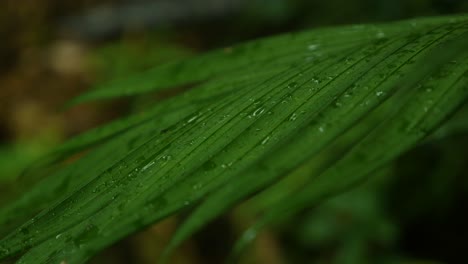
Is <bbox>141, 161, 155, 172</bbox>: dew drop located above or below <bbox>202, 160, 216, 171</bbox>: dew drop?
below

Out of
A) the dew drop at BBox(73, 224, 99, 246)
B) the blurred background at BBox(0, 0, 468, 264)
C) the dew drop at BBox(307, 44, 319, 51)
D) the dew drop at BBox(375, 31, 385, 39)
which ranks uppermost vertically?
the dew drop at BBox(375, 31, 385, 39)

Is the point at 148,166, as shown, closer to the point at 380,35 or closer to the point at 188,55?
the point at 380,35

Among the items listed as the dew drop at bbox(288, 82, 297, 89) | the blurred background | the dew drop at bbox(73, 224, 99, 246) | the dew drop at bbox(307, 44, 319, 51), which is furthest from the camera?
the blurred background

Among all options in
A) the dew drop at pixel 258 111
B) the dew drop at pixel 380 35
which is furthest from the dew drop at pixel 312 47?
the dew drop at pixel 258 111

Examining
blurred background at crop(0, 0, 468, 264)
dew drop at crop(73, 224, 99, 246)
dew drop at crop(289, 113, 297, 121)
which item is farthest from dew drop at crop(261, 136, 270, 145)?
blurred background at crop(0, 0, 468, 264)

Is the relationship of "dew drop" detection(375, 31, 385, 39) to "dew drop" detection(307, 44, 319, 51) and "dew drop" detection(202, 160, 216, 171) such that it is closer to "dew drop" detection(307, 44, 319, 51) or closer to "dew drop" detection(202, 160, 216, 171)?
"dew drop" detection(307, 44, 319, 51)

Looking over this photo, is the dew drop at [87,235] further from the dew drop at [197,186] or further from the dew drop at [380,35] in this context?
the dew drop at [380,35]

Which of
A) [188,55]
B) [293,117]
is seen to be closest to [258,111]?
[293,117]

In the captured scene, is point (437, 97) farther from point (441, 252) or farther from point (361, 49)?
point (441, 252)
